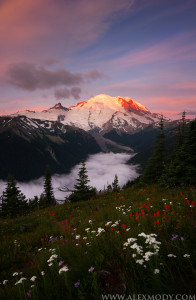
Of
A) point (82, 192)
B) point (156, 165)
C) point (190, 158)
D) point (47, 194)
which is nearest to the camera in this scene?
point (190, 158)

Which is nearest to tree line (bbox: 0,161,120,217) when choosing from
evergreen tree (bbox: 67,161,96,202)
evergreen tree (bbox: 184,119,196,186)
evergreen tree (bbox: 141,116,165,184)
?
evergreen tree (bbox: 67,161,96,202)

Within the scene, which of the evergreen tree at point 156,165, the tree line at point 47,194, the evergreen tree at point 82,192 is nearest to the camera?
the evergreen tree at point 82,192

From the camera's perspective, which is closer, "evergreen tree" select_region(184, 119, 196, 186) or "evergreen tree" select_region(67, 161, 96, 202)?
"evergreen tree" select_region(184, 119, 196, 186)

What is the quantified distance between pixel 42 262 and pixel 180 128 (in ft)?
135

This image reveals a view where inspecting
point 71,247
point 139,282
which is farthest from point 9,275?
point 139,282

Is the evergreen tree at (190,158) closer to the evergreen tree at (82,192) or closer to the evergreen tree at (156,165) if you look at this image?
the evergreen tree at (82,192)

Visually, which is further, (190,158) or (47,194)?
(47,194)

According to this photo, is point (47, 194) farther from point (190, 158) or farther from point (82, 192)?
point (190, 158)

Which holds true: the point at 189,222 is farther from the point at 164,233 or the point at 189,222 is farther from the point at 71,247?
the point at 71,247

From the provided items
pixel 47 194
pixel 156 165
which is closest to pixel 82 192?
pixel 156 165

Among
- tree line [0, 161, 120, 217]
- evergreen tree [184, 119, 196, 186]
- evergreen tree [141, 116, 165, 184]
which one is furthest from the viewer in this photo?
evergreen tree [141, 116, 165, 184]

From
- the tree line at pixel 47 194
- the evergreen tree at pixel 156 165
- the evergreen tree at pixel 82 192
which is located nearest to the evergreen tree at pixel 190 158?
the tree line at pixel 47 194

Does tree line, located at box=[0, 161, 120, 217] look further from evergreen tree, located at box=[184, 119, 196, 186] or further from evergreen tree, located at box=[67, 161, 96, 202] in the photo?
evergreen tree, located at box=[184, 119, 196, 186]

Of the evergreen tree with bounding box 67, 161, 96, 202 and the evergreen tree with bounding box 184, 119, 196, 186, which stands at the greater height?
the evergreen tree with bounding box 184, 119, 196, 186
